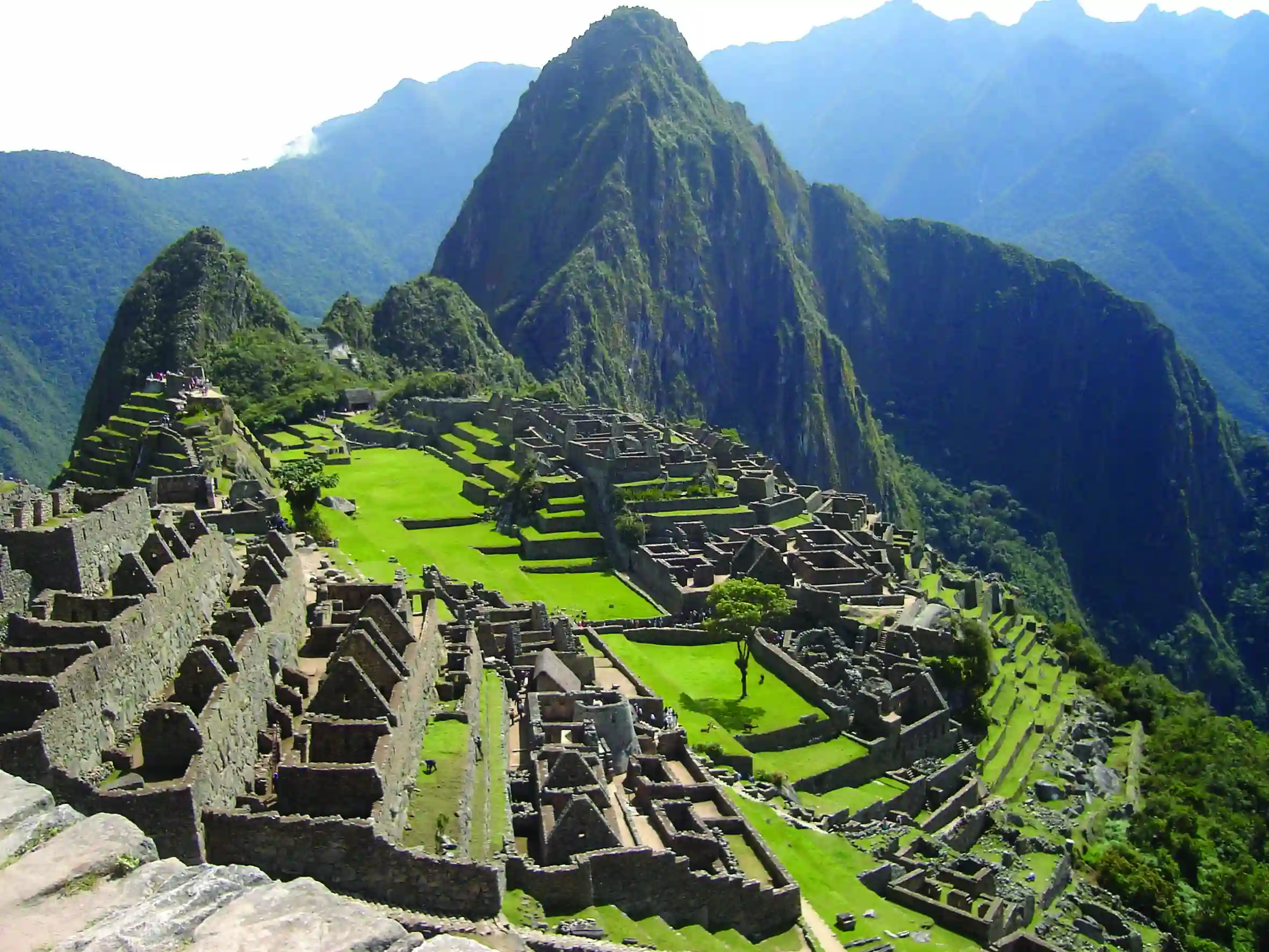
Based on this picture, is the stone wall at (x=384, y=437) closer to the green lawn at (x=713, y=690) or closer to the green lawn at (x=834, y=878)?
the green lawn at (x=713, y=690)

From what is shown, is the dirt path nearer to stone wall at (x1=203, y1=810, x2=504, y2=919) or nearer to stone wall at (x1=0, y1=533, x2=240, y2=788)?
stone wall at (x1=203, y1=810, x2=504, y2=919)

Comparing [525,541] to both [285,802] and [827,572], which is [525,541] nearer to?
[827,572]

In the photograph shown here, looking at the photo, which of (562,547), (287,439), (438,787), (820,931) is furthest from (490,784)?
(287,439)

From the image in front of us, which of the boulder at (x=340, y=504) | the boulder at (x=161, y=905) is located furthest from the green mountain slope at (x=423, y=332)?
the boulder at (x=161, y=905)

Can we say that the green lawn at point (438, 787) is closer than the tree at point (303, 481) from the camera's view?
Yes

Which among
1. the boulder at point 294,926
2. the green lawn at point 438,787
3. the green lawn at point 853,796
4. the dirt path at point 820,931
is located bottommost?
the green lawn at point 853,796

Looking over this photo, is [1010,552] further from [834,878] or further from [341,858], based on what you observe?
[341,858]

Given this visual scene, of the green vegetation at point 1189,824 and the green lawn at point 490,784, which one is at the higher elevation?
the green lawn at point 490,784

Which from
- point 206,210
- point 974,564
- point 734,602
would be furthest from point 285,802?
point 206,210
